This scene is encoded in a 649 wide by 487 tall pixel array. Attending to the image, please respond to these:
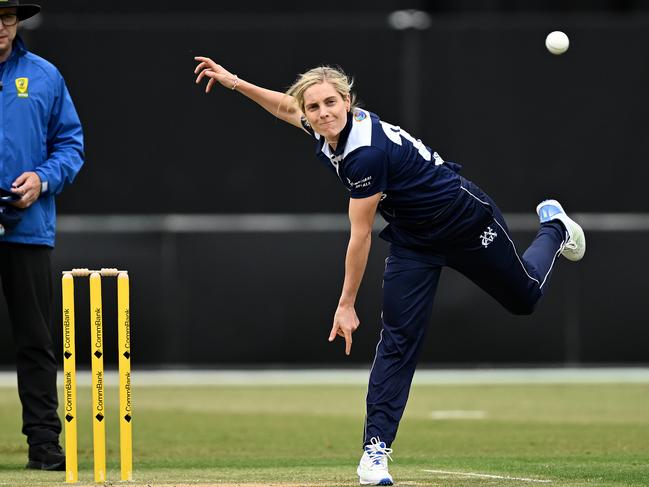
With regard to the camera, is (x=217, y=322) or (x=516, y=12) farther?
(x=516, y=12)

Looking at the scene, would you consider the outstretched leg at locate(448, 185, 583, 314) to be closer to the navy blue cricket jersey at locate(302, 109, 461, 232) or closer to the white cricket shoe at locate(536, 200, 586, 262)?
the navy blue cricket jersey at locate(302, 109, 461, 232)

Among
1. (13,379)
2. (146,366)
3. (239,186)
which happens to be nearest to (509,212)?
(239,186)

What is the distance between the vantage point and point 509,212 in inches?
578

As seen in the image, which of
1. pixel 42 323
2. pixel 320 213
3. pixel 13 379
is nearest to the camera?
pixel 42 323

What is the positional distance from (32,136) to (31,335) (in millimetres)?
1053

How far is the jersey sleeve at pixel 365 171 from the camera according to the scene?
20.5 feet

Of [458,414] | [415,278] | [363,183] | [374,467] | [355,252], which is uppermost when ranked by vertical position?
[363,183]

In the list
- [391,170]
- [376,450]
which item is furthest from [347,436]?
[391,170]

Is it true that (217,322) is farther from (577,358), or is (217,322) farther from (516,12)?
(516,12)

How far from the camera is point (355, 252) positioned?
6316 mm

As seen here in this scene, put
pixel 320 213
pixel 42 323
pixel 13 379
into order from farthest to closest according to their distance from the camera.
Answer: pixel 320 213 → pixel 13 379 → pixel 42 323

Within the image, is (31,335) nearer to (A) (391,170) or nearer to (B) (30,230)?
(B) (30,230)

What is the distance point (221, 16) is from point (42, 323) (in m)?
7.72

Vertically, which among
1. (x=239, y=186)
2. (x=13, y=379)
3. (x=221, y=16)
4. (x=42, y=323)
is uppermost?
(x=221, y=16)
